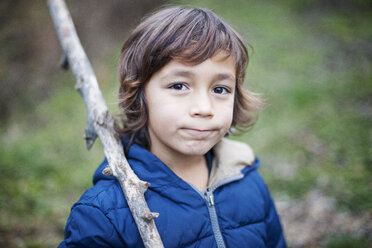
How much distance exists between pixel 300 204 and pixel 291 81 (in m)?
3.45

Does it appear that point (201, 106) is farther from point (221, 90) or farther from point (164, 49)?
point (164, 49)

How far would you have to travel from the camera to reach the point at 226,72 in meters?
1.72

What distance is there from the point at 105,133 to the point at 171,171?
52 centimetres

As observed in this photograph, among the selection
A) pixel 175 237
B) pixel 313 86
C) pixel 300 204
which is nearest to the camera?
pixel 175 237

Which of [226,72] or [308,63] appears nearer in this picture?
[226,72]

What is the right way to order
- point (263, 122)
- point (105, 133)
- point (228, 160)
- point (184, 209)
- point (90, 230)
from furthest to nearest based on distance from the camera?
point (263, 122)
point (228, 160)
point (105, 133)
point (184, 209)
point (90, 230)

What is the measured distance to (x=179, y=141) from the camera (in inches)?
66.5

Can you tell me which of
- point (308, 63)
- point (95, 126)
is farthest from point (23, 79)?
point (308, 63)

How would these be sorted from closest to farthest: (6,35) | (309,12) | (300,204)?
1. (300,204)
2. (6,35)
3. (309,12)

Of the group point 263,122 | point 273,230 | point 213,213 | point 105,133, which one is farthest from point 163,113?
point 263,122

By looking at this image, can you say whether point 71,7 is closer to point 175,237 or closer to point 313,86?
point 313,86

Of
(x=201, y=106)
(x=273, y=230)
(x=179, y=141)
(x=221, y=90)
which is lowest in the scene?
(x=273, y=230)

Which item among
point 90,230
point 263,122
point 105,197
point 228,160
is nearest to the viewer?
point 90,230

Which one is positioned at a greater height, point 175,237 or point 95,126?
point 95,126
